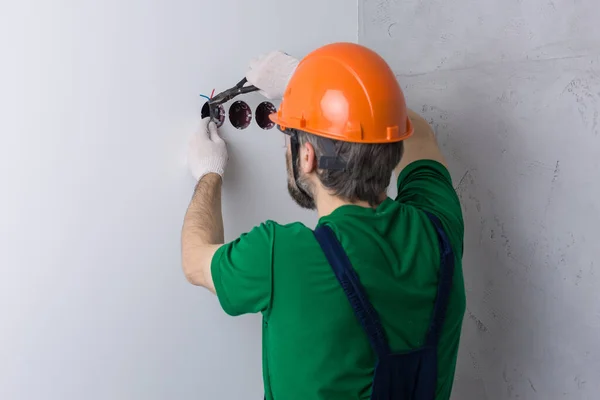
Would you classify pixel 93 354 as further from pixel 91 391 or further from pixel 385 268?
pixel 385 268

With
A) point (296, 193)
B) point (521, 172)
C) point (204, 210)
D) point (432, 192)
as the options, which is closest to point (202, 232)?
point (204, 210)

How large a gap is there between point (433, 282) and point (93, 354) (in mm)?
771

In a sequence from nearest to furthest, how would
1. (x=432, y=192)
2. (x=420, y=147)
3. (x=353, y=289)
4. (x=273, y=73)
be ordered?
1. (x=353, y=289)
2. (x=432, y=192)
3. (x=420, y=147)
4. (x=273, y=73)

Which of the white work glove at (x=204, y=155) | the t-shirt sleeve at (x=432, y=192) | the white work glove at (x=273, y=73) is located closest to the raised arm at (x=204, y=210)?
the white work glove at (x=204, y=155)

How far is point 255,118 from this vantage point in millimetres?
1629

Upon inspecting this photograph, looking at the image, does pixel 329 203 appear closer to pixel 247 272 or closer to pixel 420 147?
pixel 247 272

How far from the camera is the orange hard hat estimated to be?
3.56 ft

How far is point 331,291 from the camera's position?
3.33 ft

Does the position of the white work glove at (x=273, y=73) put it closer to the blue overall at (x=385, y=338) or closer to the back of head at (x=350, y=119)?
the back of head at (x=350, y=119)

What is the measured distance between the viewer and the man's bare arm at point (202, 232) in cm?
118

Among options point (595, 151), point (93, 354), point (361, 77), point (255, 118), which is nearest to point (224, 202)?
point (255, 118)

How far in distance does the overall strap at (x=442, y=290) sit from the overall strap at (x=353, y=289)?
0.35 ft

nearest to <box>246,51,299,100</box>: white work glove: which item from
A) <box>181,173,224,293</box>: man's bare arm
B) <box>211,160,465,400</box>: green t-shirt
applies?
<box>181,173,224,293</box>: man's bare arm

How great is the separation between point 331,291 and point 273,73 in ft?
2.10
